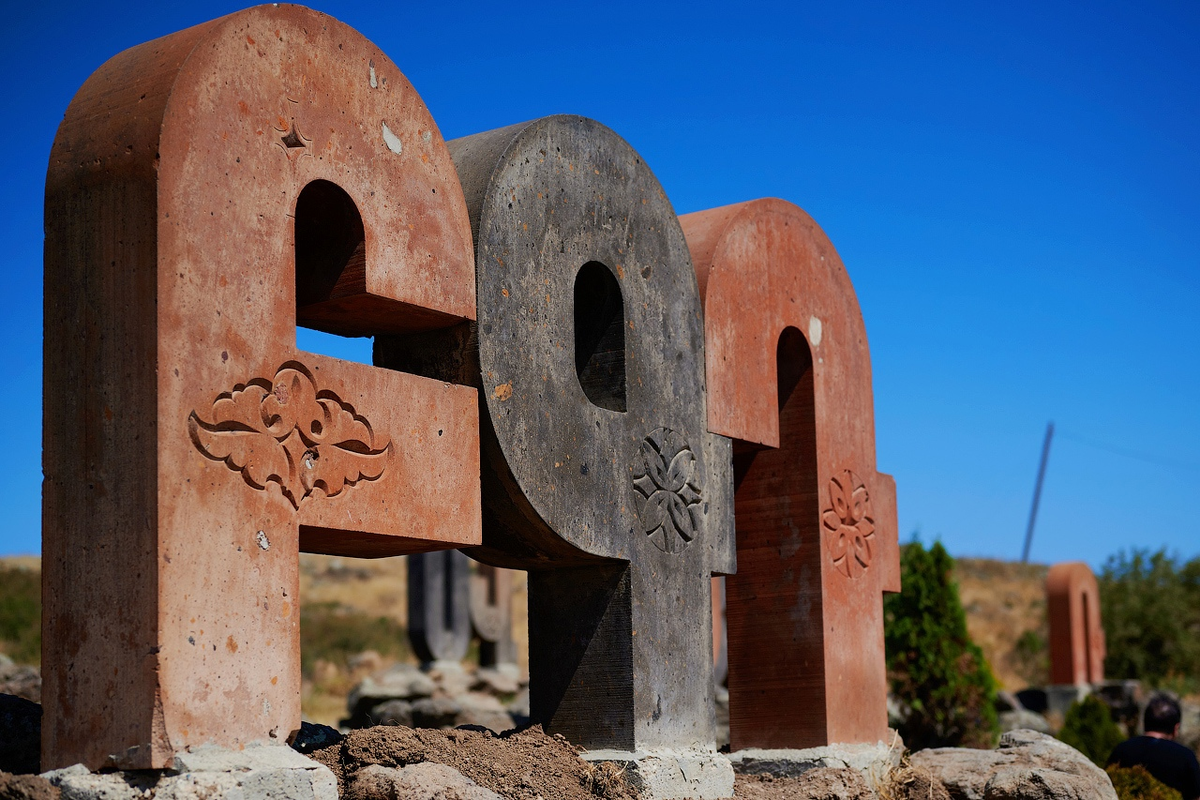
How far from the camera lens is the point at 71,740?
3668 millimetres

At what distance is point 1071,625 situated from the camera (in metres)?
19.3

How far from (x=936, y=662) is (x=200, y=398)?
10.2 m

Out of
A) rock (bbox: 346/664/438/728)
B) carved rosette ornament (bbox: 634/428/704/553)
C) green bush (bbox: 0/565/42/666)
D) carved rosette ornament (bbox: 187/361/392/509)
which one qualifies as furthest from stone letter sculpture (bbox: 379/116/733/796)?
green bush (bbox: 0/565/42/666)

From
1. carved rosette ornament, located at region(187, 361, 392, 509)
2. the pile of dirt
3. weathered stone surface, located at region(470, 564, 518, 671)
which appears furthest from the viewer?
weathered stone surface, located at region(470, 564, 518, 671)

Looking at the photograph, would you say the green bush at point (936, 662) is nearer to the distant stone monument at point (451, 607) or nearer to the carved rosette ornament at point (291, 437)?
the distant stone monument at point (451, 607)

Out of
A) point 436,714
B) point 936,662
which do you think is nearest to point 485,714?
point 436,714

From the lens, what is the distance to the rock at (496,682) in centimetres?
1709

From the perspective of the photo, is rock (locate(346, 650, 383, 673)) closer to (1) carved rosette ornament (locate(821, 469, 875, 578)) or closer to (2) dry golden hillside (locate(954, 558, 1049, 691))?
(2) dry golden hillside (locate(954, 558, 1049, 691))

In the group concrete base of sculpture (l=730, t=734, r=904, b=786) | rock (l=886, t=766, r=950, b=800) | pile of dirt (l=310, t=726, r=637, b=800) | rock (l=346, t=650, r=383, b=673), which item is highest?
→ pile of dirt (l=310, t=726, r=637, b=800)

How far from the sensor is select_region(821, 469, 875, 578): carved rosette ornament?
6.99m

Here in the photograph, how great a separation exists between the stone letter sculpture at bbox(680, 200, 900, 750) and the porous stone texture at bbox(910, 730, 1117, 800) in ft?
1.49

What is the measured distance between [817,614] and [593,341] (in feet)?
6.87

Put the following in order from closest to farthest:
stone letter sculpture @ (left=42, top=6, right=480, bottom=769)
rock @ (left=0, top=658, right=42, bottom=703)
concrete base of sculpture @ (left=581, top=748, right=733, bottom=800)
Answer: stone letter sculpture @ (left=42, top=6, right=480, bottom=769) → concrete base of sculpture @ (left=581, top=748, right=733, bottom=800) → rock @ (left=0, top=658, right=42, bottom=703)

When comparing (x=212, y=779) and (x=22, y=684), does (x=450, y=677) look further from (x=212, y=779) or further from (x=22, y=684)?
(x=212, y=779)
